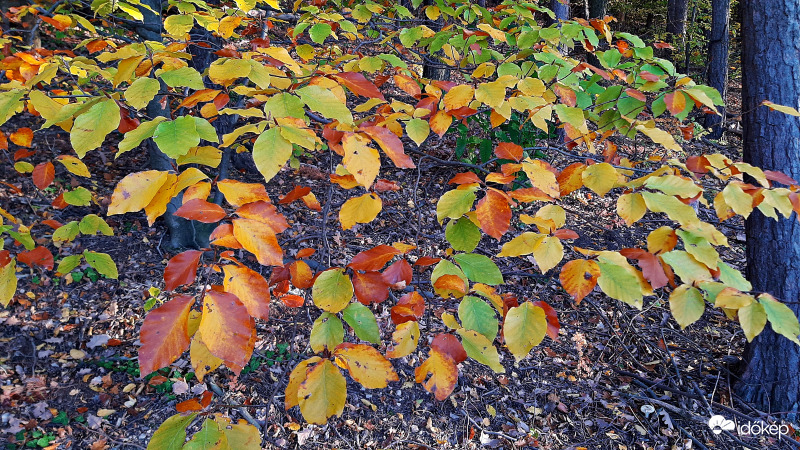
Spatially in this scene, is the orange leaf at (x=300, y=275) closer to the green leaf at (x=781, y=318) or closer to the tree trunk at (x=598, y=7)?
the green leaf at (x=781, y=318)

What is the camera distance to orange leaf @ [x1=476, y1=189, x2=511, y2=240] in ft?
3.28

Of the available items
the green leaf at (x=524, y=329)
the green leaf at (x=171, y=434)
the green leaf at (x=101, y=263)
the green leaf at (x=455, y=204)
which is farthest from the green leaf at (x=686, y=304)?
the green leaf at (x=101, y=263)

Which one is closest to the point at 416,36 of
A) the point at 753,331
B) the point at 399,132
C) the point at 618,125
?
the point at 399,132

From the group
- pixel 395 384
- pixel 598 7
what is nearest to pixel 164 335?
pixel 395 384

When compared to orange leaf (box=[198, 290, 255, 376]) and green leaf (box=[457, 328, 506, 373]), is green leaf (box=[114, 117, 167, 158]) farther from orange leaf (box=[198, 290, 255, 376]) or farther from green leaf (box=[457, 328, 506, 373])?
green leaf (box=[457, 328, 506, 373])

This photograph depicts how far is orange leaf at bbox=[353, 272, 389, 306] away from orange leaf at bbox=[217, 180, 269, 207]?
0.30m

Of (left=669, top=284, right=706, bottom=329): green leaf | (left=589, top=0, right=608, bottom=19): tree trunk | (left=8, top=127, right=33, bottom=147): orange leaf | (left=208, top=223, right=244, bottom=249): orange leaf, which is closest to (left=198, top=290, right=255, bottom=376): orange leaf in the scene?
(left=208, top=223, right=244, bottom=249): orange leaf

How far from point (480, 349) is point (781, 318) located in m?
0.63

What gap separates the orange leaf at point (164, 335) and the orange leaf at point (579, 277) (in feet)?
2.55

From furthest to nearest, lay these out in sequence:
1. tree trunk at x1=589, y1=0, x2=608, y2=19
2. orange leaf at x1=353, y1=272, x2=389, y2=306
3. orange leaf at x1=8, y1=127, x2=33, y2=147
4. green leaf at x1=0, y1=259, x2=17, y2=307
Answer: tree trunk at x1=589, y1=0, x2=608, y2=19, orange leaf at x1=8, y1=127, x2=33, y2=147, green leaf at x1=0, y1=259, x2=17, y2=307, orange leaf at x1=353, y1=272, x2=389, y2=306

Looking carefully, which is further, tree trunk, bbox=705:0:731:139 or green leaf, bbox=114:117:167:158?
tree trunk, bbox=705:0:731:139

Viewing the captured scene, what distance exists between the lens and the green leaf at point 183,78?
1087 millimetres

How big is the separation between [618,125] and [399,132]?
32.0 inches

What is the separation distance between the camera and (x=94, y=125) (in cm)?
98
